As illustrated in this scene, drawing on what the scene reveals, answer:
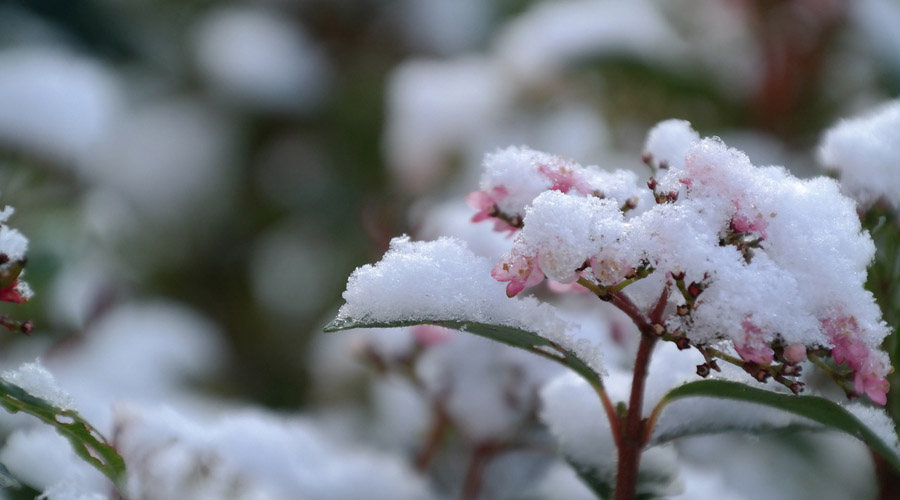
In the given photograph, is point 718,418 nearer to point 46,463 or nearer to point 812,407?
point 812,407

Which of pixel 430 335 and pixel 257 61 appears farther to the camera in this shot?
pixel 257 61

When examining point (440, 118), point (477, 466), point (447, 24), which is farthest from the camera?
point (447, 24)

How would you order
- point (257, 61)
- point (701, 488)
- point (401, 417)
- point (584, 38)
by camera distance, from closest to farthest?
point (701, 488) < point (401, 417) < point (584, 38) < point (257, 61)

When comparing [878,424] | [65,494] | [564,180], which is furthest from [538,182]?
[65,494]

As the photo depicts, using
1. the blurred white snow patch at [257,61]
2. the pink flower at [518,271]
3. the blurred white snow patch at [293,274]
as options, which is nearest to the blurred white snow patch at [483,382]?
the pink flower at [518,271]

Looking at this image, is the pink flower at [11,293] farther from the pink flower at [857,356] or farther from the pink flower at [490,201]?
the pink flower at [857,356]

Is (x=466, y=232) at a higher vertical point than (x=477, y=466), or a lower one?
higher

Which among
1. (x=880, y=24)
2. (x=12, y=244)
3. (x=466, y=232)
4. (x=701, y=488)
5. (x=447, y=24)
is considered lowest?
(x=12, y=244)
